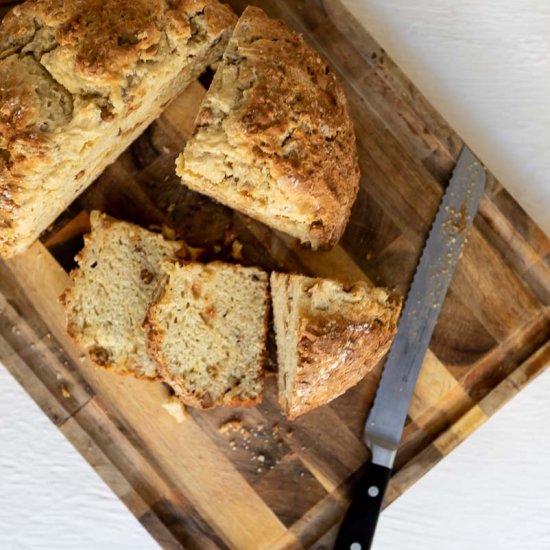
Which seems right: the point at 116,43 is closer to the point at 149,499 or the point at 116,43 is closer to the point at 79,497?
the point at 149,499

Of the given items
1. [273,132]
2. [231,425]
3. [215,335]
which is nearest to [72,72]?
[273,132]

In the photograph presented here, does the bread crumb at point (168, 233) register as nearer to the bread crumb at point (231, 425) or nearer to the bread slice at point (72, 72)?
the bread slice at point (72, 72)

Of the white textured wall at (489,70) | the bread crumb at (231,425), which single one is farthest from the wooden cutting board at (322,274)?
the white textured wall at (489,70)

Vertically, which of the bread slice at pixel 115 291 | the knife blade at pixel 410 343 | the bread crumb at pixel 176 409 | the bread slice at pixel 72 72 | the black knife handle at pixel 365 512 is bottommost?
the black knife handle at pixel 365 512

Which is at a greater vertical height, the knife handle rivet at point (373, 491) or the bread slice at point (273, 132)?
the bread slice at point (273, 132)

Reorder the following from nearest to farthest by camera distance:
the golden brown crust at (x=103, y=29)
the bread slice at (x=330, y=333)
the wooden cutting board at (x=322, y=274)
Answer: the golden brown crust at (x=103, y=29) < the bread slice at (x=330, y=333) < the wooden cutting board at (x=322, y=274)

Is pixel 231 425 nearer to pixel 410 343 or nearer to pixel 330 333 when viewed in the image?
pixel 330 333
